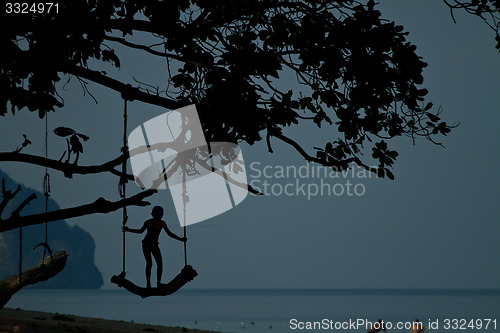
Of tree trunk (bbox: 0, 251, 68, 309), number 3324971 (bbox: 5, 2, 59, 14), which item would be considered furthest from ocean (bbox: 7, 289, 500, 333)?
number 3324971 (bbox: 5, 2, 59, 14)

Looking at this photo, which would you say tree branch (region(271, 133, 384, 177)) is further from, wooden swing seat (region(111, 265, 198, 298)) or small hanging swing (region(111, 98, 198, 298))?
wooden swing seat (region(111, 265, 198, 298))

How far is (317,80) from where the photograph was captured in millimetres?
10391

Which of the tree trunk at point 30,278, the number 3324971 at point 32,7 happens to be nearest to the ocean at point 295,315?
the tree trunk at point 30,278

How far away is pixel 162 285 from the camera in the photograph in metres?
11.1

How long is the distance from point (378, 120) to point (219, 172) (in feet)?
8.63

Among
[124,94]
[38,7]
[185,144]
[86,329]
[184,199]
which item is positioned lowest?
[86,329]

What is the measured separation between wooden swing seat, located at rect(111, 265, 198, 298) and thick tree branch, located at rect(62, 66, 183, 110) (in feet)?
9.52

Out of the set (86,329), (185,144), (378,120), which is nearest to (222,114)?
(185,144)

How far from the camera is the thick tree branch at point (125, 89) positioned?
1048 cm

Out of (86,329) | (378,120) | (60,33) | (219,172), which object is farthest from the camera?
(86,329)

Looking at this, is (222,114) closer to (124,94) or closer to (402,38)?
(124,94)

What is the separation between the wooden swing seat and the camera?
10.9 m

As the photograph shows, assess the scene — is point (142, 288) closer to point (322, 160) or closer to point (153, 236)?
point (153, 236)

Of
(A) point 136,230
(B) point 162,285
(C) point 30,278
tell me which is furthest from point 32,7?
(C) point 30,278
